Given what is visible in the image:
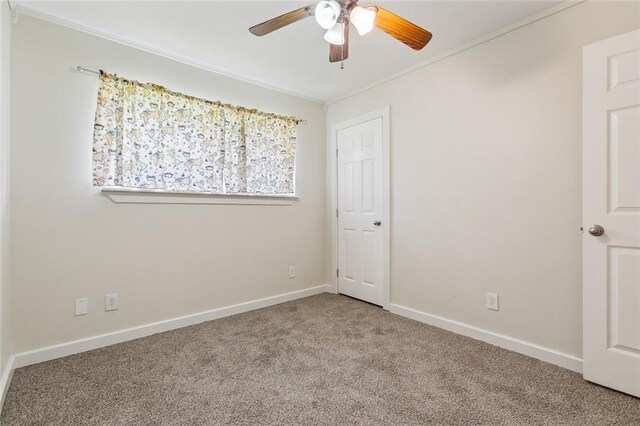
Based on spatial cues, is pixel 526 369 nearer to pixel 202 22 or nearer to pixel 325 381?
pixel 325 381

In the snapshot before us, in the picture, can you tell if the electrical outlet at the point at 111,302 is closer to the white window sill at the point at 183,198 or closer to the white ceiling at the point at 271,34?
the white window sill at the point at 183,198

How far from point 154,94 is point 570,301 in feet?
11.2

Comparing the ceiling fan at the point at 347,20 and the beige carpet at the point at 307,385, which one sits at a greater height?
the ceiling fan at the point at 347,20

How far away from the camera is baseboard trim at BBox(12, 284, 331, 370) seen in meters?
2.06

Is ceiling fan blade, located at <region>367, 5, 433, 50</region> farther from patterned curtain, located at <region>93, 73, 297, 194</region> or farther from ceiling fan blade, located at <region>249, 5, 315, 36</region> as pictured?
patterned curtain, located at <region>93, 73, 297, 194</region>

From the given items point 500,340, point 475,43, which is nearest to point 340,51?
point 475,43

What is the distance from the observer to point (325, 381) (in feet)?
6.04

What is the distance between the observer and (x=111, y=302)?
2.35m

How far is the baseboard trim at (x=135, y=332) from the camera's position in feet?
6.75

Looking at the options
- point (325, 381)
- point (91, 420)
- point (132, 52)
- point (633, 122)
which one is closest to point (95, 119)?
point (132, 52)

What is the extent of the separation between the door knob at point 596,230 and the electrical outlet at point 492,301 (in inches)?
31.2

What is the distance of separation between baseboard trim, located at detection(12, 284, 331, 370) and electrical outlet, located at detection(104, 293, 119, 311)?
0.63 feet

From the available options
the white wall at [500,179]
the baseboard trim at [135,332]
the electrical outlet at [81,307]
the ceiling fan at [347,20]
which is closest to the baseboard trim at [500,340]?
the white wall at [500,179]

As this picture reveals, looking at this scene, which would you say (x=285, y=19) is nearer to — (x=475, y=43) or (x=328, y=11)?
(x=328, y=11)
